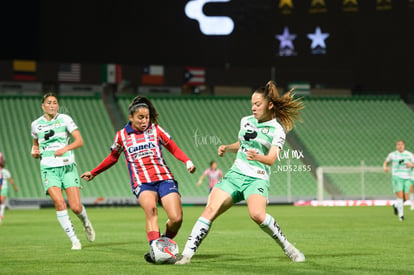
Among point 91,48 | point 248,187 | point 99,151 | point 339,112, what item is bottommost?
point 248,187

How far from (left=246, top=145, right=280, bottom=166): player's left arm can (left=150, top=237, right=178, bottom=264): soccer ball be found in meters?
1.60

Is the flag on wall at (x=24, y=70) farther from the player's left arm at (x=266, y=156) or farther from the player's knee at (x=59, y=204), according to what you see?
the player's left arm at (x=266, y=156)

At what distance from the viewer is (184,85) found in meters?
43.1

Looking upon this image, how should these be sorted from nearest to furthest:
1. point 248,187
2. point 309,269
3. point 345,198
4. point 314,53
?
point 309,269, point 248,187, point 345,198, point 314,53

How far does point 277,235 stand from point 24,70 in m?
32.7

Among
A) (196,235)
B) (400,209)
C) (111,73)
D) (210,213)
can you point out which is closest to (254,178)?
(210,213)

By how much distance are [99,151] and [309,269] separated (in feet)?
103

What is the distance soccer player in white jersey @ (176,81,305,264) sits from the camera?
924cm

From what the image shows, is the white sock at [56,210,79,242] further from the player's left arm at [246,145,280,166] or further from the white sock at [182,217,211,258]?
the player's left arm at [246,145,280,166]

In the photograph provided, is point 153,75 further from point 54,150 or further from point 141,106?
point 141,106

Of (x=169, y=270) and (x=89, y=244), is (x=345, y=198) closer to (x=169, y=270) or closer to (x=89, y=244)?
(x=89, y=244)

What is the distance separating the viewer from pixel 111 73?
40750 millimetres

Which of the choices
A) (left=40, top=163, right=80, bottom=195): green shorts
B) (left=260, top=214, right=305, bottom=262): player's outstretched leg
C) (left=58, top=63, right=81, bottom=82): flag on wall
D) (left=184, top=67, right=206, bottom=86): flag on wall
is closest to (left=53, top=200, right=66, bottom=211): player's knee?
(left=40, top=163, right=80, bottom=195): green shorts

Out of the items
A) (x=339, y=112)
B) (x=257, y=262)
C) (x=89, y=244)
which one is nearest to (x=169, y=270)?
(x=257, y=262)
